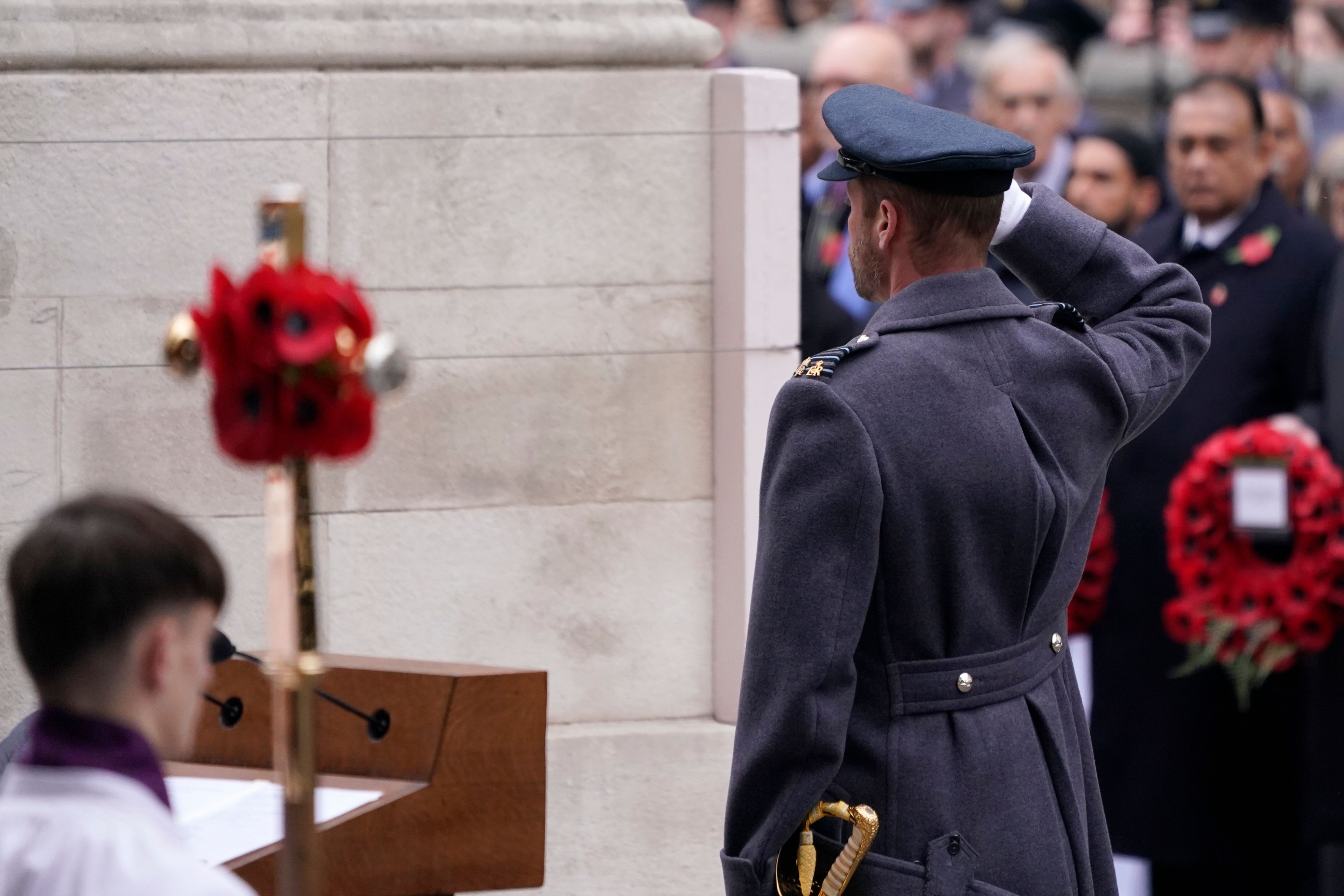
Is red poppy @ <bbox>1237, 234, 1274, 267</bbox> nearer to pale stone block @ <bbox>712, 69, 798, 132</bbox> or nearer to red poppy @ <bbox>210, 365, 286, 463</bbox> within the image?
→ pale stone block @ <bbox>712, 69, 798, 132</bbox>

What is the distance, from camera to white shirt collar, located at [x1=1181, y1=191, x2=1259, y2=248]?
16.3 ft

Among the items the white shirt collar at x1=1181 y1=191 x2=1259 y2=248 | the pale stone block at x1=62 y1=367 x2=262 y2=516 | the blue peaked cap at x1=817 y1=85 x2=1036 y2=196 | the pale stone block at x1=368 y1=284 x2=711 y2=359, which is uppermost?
the white shirt collar at x1=1181 y1=191 x2=1259 y2=248

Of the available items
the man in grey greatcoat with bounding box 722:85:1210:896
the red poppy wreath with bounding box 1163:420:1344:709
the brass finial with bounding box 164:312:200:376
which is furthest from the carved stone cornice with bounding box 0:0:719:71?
the brass finial with bounding box 164:312:200:376

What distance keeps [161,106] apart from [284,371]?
89.5 inches

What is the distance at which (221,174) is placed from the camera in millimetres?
3629

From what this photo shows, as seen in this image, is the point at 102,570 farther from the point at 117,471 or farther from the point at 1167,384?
the point at 117,471

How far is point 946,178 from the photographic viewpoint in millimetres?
2420

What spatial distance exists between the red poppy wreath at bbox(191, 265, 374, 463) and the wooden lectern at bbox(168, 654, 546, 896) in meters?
1.10

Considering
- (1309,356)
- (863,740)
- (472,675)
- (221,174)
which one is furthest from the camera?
(1309,356)

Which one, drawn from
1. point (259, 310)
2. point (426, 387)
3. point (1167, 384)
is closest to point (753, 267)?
point (426, 387)

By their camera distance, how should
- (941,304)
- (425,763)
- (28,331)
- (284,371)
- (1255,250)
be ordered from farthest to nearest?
1. (1255,250)
2. (28,331)
3. (425,763)
4. (941,304)
5. (284,371)

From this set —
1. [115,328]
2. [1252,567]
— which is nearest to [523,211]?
[115,328]

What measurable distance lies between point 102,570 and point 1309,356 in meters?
3.76

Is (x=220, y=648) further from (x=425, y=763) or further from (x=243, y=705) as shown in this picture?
(x=425, y=763)
